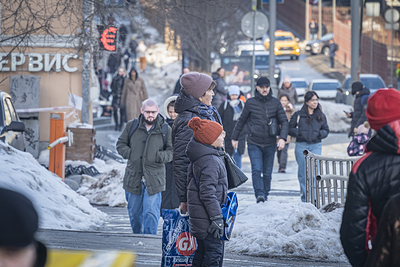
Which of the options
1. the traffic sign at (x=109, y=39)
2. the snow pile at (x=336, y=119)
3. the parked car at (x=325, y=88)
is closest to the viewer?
the traffic sign at (x=109, y=39)

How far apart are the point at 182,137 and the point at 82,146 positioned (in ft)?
25.9

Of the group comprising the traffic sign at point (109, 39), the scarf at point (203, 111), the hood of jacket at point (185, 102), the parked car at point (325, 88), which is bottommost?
the scarf at point (203, 111)

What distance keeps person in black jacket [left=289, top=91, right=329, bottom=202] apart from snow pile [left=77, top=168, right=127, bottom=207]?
9.76 feet

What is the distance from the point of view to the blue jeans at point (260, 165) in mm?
9086

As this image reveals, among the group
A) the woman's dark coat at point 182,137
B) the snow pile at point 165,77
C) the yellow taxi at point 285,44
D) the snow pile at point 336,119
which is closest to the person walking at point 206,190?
the woman's dark coat at point 182,137

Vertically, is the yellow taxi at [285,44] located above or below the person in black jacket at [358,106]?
above

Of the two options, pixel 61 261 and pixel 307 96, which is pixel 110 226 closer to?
pixel 307 96

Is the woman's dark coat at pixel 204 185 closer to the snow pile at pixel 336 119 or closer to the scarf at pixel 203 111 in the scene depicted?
the scarf at pixel 203 111

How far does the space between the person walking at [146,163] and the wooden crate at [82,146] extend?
18.8 feet

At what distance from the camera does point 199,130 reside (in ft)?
15.1

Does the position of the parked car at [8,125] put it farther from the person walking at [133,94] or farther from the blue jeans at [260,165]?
the person walking at [133,94]

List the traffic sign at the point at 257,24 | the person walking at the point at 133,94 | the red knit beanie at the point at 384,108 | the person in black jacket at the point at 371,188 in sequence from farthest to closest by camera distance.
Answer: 1. the person walking at the point at 133,94
2. the traffic sign at the point at 257,24
3. the red knit beanie at the point at 384,108
4. the person in black jacket at the point at 371,188

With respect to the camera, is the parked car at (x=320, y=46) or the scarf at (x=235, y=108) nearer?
the scarf at (x=235, y=108)

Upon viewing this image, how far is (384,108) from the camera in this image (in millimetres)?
3129
